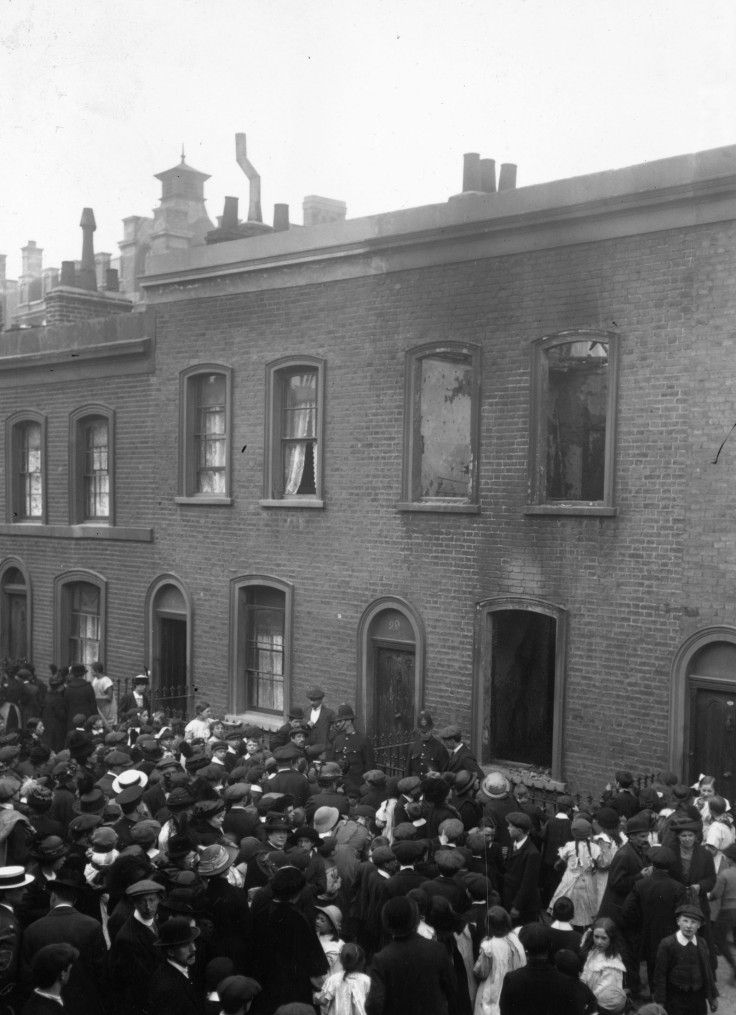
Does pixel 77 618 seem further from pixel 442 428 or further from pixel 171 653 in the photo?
pixel 442 428

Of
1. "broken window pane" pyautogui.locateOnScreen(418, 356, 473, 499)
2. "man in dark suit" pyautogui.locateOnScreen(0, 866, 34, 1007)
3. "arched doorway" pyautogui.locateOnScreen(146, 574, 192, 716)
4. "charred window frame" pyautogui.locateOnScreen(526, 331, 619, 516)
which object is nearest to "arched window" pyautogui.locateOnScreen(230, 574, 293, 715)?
"arched doorway" pyautogui.locateOnScreen(146, 574, 192, 716)

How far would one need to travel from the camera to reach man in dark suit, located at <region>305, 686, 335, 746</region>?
14.6 metres

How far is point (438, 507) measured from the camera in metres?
14.7

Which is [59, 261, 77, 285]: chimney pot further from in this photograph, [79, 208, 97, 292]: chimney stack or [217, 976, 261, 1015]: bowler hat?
[217, 976, 261, 1015]: bowler hat

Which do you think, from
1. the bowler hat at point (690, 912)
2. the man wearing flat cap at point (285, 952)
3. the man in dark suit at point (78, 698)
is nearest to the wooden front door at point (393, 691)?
the man in dark suit at point (78, 698)

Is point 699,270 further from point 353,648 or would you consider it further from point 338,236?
point 353,648

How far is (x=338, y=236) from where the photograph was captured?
16.0 metres

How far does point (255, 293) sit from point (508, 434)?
5.57 m

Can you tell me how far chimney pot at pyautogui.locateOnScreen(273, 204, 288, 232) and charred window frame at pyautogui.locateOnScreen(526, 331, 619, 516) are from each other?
712 cm

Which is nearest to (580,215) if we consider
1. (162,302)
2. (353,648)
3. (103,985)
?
(353,648)

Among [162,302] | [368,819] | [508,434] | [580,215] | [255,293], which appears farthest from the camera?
[162,302]

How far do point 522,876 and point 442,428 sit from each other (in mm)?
7469

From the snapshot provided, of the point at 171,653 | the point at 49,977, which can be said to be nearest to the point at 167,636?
the point at 171,653

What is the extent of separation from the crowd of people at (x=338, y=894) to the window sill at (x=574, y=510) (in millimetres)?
3385
